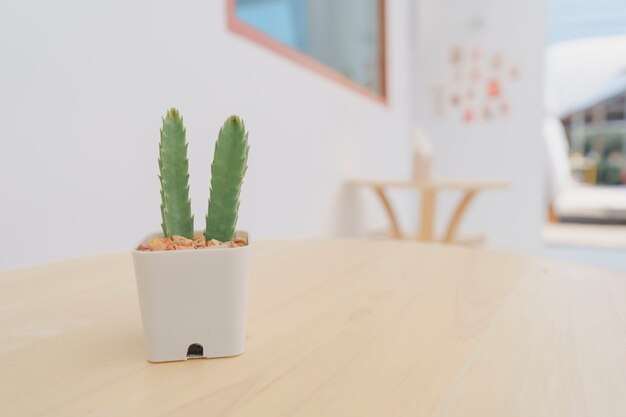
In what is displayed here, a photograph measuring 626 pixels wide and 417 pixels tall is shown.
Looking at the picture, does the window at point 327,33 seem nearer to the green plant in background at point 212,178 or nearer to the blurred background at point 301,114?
the blurred background at point 301,114

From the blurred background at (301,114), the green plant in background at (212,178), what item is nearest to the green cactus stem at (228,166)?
the green plant in background at (212,178)

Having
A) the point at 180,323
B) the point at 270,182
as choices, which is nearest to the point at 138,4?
the point at 270,182

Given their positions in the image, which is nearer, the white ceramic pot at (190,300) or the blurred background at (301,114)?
the white ceramic pot at (190,300)

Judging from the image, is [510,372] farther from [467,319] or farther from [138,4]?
[138,4]

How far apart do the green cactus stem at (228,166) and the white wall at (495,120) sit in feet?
11.2

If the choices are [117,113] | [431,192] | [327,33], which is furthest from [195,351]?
[327,33]

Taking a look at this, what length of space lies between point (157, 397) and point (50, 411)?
2.8 inches

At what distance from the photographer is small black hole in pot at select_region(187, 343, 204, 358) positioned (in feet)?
1.40

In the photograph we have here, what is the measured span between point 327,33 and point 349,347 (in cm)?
225

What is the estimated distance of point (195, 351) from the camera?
429 millimetres

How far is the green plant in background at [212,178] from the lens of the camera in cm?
44

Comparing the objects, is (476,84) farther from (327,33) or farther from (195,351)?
(195,351)

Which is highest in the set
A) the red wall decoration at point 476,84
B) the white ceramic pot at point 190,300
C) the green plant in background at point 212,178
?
the red wall decoration at point 476,84

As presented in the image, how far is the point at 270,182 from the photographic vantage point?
180cm
